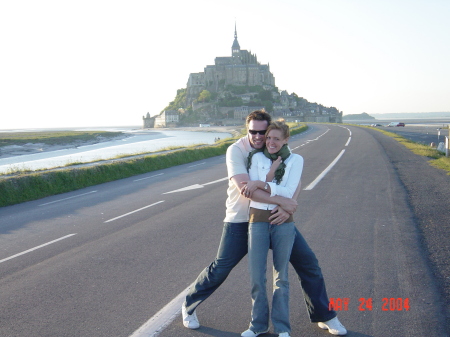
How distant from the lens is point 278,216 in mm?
4078

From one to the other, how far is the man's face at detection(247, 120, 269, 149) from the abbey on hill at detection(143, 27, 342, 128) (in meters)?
148

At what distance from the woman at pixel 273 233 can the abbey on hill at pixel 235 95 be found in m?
148

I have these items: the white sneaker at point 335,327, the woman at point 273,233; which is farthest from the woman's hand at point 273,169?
the white sneaker at point 335,327

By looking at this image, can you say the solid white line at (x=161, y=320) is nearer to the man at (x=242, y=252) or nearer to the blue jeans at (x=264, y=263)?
the man at (x=242, y=252)

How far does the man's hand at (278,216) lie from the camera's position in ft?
13.3

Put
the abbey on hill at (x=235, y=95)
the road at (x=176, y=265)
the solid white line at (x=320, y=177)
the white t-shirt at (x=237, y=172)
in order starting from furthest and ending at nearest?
the abbey on hill at (x=235, y=95)
the solid white line at (x=320, y=177)
the road at (x=176, y=265)
the white t-shirt at (x=237, y=172)

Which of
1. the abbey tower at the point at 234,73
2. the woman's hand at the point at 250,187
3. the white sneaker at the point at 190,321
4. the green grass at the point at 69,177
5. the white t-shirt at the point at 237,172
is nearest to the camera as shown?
the woman's hand at the point at 250,187

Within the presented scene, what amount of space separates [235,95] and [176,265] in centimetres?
15919

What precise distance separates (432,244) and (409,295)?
2363 mm

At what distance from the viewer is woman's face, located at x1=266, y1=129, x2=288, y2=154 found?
414 centimetres

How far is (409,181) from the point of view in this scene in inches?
568

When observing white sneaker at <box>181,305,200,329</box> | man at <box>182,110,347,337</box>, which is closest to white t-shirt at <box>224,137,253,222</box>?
man at <box>182,110,347,337</box>

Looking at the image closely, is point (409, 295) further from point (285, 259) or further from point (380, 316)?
point (285, 259)

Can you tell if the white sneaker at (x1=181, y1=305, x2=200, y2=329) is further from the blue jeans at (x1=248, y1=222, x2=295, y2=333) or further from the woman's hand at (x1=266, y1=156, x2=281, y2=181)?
the woman's hand at (x1=266, y1=156, x2=281, y2=181)
